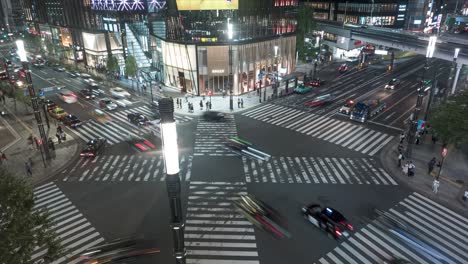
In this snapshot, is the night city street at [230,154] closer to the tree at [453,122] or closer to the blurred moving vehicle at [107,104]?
the tree at [453,122]

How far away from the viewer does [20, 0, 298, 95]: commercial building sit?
5056 centimetres

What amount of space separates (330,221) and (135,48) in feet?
202

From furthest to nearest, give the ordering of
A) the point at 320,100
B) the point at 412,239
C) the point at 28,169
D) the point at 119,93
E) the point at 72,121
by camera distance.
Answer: the point at 119,93 → the point at 320,100 → the point at 72,121 → the point at 28,169 → the point at 412,239

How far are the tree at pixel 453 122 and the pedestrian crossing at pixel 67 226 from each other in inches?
1139

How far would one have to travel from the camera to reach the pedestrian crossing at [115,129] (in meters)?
36.4

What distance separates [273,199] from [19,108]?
142 feet

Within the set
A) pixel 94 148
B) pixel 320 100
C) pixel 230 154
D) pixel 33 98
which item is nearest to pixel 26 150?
pixel 94 148

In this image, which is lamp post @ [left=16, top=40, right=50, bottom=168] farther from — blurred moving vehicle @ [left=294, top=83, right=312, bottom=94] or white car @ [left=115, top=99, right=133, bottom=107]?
blurred moving vehicle @ [left=294, top=83, right=312, bottom=94]

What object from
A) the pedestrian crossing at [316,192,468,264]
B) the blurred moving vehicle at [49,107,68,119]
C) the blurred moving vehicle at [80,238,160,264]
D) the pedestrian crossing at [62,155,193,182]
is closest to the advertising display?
the blurred moving vehicle at [49,107,68,119]

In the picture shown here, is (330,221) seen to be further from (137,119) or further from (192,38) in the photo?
(192,38)

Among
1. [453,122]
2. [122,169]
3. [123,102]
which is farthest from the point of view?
[123,102]

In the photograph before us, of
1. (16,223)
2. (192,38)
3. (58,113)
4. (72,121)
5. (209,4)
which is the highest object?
(209,4)

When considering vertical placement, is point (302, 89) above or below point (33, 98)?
below

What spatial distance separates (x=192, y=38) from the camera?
51.2m
